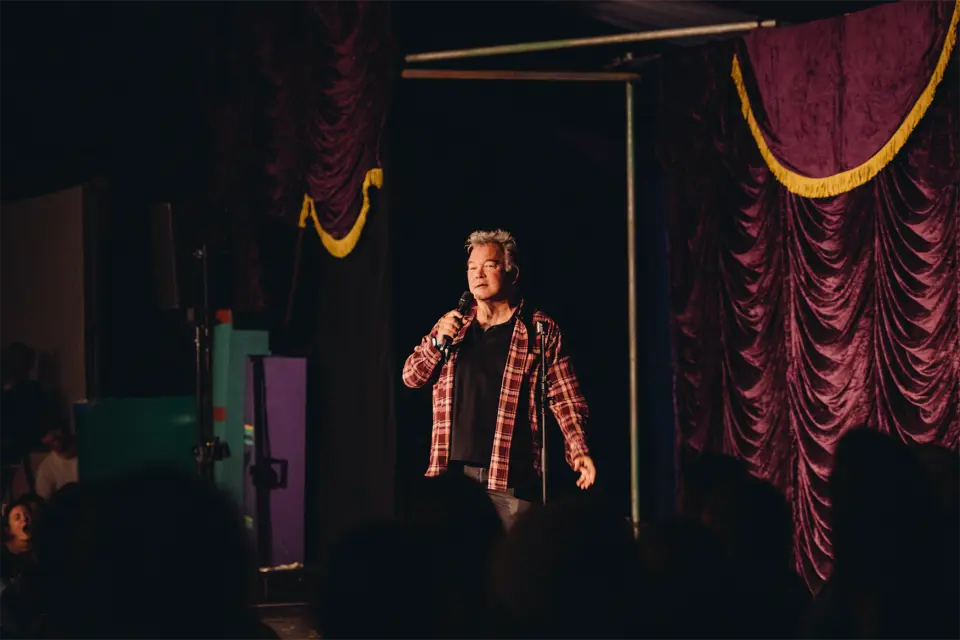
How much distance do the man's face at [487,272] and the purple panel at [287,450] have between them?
2547 mm

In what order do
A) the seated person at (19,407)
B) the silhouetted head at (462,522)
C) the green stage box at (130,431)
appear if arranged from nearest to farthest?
the silhouetted head at (462,522) < the green stage box at (130,431) < the seated person at (19,407)

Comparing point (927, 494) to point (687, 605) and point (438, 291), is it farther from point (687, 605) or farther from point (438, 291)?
point (438, 291)

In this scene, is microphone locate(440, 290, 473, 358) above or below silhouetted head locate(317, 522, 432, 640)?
above

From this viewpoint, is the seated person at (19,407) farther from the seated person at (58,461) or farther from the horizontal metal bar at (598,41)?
the horizontal metal bar at (598,41)

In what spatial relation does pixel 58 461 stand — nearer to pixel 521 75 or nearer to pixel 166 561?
pixel 521 75

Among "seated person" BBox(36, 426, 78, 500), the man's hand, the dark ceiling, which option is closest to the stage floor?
the man's hand

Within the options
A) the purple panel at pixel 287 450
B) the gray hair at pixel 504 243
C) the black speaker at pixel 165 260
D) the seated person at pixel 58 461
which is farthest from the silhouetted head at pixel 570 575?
the seated person at pixel 58 461

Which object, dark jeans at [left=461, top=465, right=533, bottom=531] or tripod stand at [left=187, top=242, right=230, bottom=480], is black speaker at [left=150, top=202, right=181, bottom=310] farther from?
dark jeans at [left=461, top=465, right=533, bottom=531]

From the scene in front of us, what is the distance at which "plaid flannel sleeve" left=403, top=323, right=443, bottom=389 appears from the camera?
4.94 meters

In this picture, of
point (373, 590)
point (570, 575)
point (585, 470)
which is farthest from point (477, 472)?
point (373, 590)

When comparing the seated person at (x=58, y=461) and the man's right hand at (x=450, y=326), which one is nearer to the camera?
the man's right hand at (x=450, y=326)

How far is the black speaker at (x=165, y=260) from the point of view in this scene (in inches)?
263

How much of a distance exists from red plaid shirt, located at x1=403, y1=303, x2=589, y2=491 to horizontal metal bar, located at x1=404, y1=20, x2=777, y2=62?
145 cm

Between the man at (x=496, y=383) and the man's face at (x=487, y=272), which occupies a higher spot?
the man's face at (x=487, y=272)
